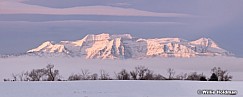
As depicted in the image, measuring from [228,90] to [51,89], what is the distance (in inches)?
481

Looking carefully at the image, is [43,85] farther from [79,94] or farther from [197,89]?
[197,89]

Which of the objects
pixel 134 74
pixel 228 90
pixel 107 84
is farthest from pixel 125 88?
pixel 134 74

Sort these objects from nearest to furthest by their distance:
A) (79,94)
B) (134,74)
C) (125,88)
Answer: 1. (79,94)
2. (125,88)
3. (134,74)

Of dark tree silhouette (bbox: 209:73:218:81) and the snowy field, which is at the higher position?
dark tree silhouette (bbox: 209:73:218:81)

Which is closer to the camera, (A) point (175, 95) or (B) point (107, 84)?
(A) point (175, 95)

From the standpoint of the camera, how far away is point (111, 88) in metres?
42.0

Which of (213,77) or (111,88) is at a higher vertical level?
(213,77)

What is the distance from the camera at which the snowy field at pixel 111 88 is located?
39969mm

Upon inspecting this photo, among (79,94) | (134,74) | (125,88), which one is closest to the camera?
(79,94)

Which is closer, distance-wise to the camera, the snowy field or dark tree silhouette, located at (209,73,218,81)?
the snowy field

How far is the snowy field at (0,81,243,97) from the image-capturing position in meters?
40.0

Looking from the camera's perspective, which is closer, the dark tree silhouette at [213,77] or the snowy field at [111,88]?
the snowy field at [111,88]

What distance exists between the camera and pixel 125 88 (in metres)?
42.3

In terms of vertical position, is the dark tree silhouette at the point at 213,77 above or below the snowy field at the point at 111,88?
above
